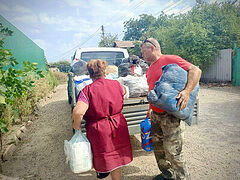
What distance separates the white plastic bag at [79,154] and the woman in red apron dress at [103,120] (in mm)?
77

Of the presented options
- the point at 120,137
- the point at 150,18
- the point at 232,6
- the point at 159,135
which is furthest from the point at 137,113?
the point at 150,18

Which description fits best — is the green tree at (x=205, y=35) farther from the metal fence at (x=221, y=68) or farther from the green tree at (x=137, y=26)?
the green tree at (x=137, y=26)

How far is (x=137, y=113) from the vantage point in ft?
8.66

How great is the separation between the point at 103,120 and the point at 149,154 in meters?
1.71

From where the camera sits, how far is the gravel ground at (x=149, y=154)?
8.25ft

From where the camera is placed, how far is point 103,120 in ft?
5.82

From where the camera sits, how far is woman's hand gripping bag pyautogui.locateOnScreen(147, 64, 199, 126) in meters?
1.62

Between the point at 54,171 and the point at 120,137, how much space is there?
5.20ft

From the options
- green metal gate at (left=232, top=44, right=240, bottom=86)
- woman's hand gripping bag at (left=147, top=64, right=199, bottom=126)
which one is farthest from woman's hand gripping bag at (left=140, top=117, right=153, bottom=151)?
green metal gate at (left=232, top=44, right=240, bottom=86)

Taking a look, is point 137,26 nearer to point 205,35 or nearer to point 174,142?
point 205,35

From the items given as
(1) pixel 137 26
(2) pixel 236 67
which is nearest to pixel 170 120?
(2) pixel 236 67

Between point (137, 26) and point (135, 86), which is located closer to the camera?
point (135, 86)

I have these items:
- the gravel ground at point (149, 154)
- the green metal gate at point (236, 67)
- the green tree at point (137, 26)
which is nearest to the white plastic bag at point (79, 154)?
the gravel ground at point (149, 154)

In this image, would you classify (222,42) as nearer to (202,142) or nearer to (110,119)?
(202,142)
